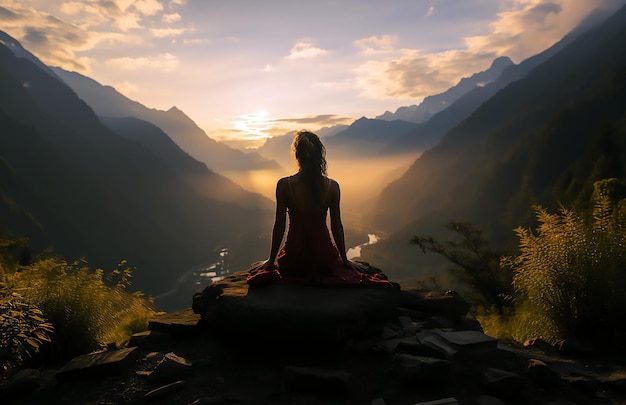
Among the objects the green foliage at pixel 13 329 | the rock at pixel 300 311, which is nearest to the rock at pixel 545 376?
the rock at pixel 300 311

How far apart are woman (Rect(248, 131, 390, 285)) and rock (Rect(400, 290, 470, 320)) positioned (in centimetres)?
123

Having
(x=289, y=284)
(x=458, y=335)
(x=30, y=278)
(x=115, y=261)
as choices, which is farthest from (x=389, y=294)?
(x=115, y=261)

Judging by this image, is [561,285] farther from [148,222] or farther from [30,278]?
[148,222]

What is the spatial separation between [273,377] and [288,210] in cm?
257

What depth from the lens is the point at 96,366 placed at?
5.31 meters

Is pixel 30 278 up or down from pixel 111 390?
up

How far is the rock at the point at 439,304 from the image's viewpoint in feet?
22.8

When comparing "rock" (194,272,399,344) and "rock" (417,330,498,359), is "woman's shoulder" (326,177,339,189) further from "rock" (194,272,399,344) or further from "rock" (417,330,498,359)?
"rock" (417,330,498,359)

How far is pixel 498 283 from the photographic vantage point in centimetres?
2222

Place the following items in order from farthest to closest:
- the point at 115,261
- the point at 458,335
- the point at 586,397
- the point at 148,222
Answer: the point at 148,222, the point at 115,261, the point at 458,335, the point at 586,397

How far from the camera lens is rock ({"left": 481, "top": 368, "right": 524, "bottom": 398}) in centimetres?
454

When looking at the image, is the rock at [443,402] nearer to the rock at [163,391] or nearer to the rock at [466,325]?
the rock at [466,325]

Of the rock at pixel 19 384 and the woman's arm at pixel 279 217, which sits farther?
the woman's arm at pixel 279 217

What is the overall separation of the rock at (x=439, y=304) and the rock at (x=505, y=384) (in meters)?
2.25
